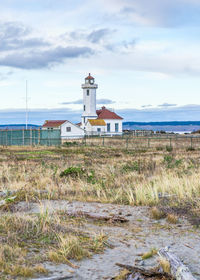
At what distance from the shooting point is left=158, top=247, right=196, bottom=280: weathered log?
14.2 ft

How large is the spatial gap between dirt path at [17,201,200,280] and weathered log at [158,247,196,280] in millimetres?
356

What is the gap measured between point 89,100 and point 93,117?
3142 mm

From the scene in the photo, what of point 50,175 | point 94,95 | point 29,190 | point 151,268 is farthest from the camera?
point 94,95

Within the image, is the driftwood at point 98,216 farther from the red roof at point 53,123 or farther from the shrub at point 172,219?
the red roof at point 53,123

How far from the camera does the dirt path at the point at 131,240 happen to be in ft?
16.5

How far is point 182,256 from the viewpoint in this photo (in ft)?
18.5

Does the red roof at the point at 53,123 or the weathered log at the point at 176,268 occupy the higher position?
the red roof at the point at 53,123

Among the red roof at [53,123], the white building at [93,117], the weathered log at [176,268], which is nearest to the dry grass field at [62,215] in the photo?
the weathered log at [176,268]

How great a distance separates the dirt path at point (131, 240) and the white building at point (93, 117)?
55775 millimetres

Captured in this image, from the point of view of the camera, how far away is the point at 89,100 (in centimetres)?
6669

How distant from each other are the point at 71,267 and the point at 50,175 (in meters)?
8.43

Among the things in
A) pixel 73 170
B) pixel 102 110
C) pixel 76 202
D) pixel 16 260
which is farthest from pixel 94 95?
pixel 16 260

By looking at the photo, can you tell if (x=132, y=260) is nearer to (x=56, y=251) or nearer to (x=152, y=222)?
(x=56, y=251)

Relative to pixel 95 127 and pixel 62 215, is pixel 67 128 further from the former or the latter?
pixel 62 215
